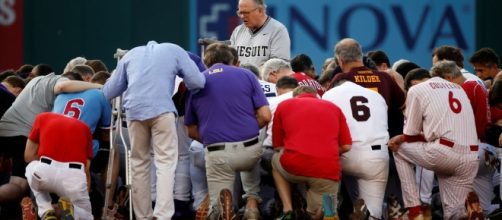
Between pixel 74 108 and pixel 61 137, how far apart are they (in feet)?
2.25

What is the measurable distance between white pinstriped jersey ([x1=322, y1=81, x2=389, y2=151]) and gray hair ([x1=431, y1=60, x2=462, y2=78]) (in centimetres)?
68

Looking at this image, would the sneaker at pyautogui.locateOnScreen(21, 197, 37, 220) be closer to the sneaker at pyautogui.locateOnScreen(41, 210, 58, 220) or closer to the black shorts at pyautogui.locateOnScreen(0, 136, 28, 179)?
the sneaker at pyautogui.locateOnScreen(41, 210, 58, 220)

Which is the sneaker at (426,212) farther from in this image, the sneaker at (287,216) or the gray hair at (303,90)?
the gray hair at (303,90)

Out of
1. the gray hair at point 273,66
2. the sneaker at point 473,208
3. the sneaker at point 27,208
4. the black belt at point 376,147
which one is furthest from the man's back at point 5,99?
the sneaker at point 473,208

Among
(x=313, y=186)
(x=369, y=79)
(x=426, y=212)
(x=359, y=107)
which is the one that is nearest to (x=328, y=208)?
(x=313, y=186)

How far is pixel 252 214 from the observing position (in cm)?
1217

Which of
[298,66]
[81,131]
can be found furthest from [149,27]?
[81,131]

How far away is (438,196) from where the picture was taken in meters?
13.4

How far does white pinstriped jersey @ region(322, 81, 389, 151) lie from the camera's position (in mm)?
12398

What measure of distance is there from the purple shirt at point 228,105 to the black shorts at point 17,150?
1879 millimetres

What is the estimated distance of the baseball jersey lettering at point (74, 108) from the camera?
42.4 ft

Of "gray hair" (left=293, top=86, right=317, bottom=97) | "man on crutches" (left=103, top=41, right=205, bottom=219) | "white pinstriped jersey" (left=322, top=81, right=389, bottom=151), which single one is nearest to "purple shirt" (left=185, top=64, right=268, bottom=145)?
"man on crutches" (left=103, top=41, right=205, bottom=219)

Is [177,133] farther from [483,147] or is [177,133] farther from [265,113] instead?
[483,147]

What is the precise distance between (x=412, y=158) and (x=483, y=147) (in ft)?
2.86
